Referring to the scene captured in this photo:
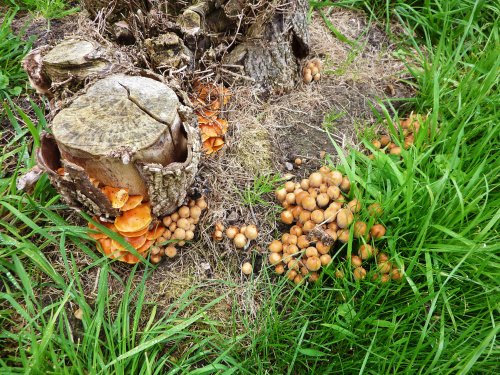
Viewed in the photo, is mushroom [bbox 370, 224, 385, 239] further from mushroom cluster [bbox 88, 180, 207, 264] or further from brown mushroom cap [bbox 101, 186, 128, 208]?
brown mushroom cap [bbox 101, 186, 128, 208]

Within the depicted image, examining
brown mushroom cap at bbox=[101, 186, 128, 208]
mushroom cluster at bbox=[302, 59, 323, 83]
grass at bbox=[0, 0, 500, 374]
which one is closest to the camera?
grass at bbox=[0, 0, 500, 374]

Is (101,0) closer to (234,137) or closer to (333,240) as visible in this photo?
(234,137)

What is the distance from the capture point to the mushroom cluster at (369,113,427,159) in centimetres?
315

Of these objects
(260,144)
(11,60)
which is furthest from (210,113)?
(11,60)

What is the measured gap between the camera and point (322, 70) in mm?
3938

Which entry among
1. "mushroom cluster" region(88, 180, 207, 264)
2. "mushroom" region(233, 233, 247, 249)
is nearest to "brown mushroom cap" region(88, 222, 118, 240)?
"mushroom cluster" region(88, 180, 207, 264)

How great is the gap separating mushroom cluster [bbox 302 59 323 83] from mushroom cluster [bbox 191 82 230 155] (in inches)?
32.8

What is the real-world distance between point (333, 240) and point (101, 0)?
2.80 meters

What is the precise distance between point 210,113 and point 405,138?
1602 millimetres

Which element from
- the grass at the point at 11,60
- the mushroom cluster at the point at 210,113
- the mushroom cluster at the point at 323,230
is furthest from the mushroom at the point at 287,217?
the grass at the point at 11,60

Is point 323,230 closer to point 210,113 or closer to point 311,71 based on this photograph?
point 210,113

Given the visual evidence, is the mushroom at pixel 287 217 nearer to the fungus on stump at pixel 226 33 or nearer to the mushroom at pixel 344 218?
the mushroom at pixel 344 218

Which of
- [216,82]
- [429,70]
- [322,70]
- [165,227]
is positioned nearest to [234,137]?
[216,82]

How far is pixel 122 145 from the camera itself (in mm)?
2336
